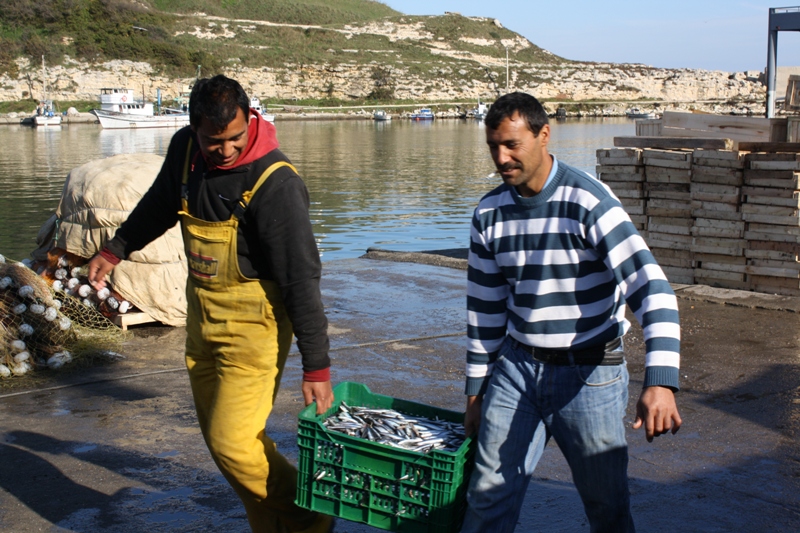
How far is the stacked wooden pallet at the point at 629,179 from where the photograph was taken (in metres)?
10.3

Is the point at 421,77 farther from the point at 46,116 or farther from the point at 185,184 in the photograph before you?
the point at 185,184

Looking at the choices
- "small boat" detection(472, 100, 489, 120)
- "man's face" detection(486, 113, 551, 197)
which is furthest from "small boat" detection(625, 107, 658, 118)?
"man's face" detection(486, 113, 551, 197)

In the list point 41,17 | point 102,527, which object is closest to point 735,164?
point 102,527

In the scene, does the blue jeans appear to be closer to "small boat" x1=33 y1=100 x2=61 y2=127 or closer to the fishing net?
the fishing net

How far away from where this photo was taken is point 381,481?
10.8 ft

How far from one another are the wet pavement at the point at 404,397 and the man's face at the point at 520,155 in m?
1.93

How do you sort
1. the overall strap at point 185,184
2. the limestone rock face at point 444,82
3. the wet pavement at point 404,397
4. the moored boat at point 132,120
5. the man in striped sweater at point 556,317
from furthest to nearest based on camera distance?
the limestone rock face at point 444,82
the moored boat at point 132,120
the wet pavement at point 404,397
the overall strap at point 185,184
the man in striped sweater at point 556,317

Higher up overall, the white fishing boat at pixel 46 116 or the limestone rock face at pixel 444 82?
the limestone rock face at pixel 444 82

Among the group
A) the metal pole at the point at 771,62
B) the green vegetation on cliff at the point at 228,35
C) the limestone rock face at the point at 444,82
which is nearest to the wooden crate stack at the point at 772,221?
the metal pole at the point at 771,62

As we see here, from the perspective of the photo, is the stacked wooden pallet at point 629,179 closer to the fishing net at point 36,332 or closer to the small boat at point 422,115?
the fishing net at point 36,332

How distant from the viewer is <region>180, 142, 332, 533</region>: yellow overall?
374 centimetres

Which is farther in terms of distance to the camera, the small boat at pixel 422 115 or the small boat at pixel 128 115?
the small boat at pixel 422 115

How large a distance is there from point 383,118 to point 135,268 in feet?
267

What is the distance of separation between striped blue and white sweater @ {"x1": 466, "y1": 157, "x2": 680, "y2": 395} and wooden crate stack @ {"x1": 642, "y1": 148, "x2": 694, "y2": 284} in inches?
280
